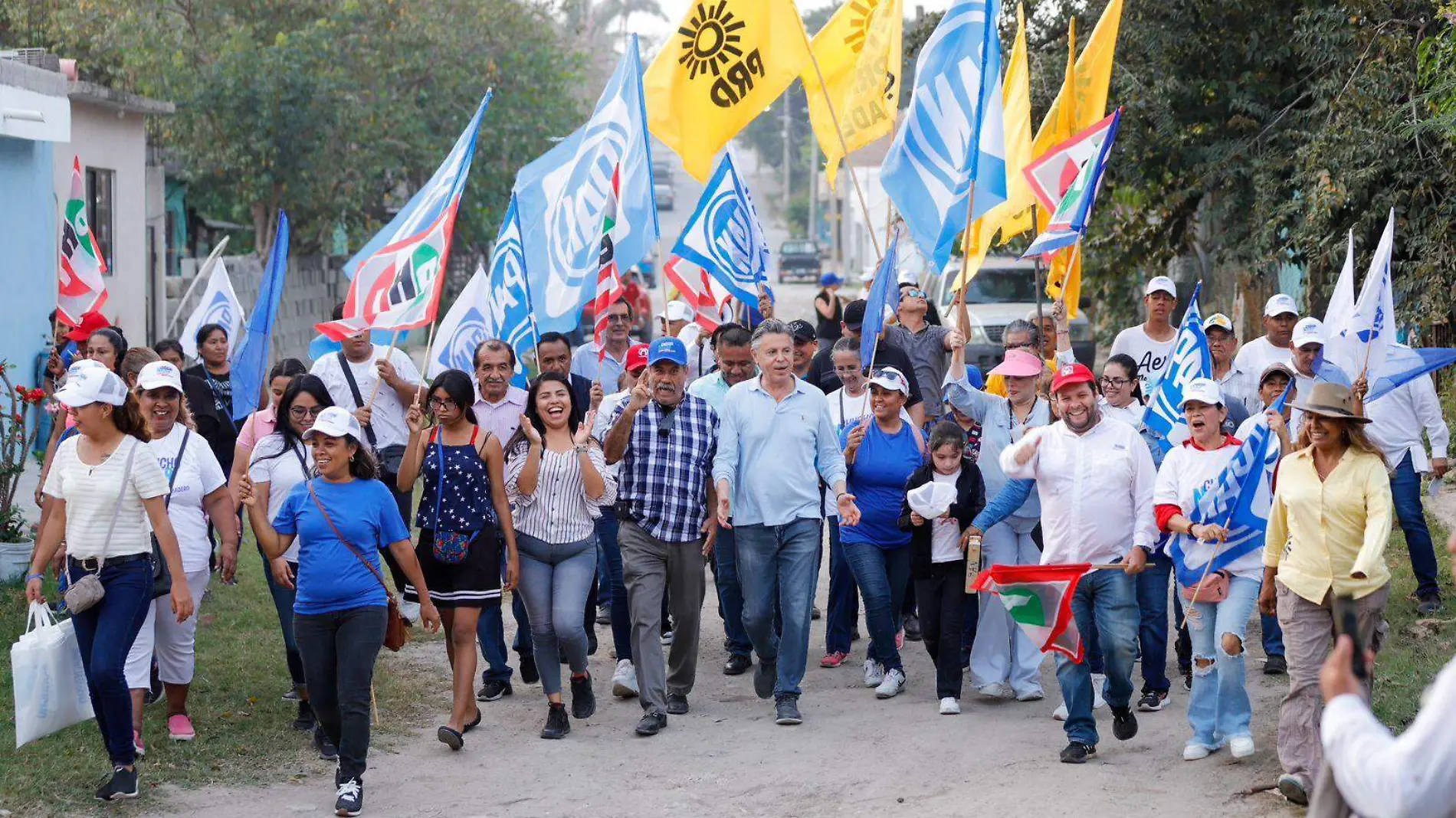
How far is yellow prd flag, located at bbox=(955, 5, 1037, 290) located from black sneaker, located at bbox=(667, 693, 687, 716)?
11.8 feet

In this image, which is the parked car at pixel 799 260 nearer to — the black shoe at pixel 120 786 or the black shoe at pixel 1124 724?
the black shoe at pixel 1124 724

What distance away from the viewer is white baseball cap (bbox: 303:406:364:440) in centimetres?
711

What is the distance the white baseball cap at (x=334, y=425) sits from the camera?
280 inches

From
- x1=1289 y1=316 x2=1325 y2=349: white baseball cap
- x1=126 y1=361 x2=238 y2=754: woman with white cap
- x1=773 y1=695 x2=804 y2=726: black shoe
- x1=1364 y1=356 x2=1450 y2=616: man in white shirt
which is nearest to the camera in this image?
x1=126 y1=361 x2=238 y2=754: woman with white cap

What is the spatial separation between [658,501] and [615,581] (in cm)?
141

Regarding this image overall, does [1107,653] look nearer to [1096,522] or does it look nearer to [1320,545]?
[1096,522]

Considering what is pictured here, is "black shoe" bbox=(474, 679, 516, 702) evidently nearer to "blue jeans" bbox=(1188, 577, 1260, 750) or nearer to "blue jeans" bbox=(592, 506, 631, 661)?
"blue jeans" bbox=(592, 506, 631, 661)

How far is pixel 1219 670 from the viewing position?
7.61m

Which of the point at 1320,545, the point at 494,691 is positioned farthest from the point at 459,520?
the point at 1320,545

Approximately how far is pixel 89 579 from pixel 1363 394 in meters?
5.70

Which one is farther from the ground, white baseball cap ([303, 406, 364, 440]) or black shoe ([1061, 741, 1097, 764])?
white baseball cap ([303, 406, 364, 440])

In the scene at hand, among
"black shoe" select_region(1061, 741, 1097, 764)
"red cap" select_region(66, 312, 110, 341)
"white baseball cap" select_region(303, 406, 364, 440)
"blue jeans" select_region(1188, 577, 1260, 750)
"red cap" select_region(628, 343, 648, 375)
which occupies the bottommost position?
"black shoe" select_region(1061, 741, 1097, 764)

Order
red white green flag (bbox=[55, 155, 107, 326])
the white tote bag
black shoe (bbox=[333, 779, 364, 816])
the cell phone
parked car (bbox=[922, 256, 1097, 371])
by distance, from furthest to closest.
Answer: parked car (bbox=[922, 256, 1097, 371]) < red white green flag (bbox=[55, 155, 107, 326]) < black shoe (bbox=[333, 779, 364, 816]) < the white tote bag < the cell phone

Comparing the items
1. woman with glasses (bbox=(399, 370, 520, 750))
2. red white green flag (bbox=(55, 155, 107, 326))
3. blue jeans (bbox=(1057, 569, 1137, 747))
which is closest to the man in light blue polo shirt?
woman with glasses (bbox=(399, 370, 520, 750))
